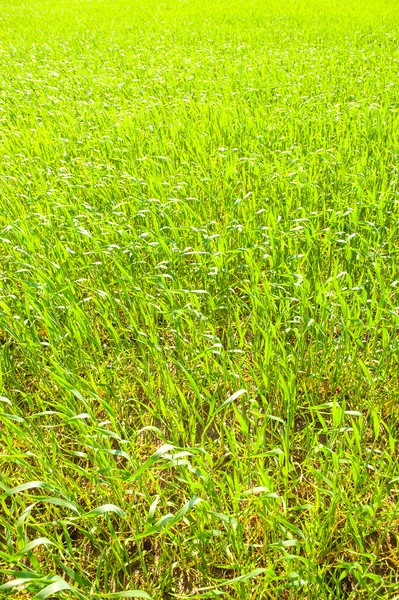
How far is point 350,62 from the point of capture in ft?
23.1

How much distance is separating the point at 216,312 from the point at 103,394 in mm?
766

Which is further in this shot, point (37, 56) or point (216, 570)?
point (37, 56)

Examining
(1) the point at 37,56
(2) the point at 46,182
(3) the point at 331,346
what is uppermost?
(1) the point at 37,56

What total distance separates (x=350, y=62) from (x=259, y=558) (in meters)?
7.64

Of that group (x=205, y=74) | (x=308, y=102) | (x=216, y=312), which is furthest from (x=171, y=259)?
(x=205, y=74)

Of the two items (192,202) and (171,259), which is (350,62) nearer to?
(192,202)

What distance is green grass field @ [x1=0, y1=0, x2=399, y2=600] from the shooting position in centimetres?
142

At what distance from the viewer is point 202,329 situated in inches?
85.3

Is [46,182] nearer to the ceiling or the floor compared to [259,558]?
nearer to the ceiling

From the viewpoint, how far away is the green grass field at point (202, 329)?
142 centimetres

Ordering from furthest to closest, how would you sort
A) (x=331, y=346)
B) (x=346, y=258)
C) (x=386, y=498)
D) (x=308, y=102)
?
(x=308, y=102) < (x=346, y=258) < (x=331, y=346) < (x=386, y=498)

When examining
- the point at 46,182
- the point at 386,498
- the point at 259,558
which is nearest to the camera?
the point at 259,558

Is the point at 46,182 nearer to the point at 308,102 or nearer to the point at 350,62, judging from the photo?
the point at 308,102

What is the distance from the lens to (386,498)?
64.2 inches
